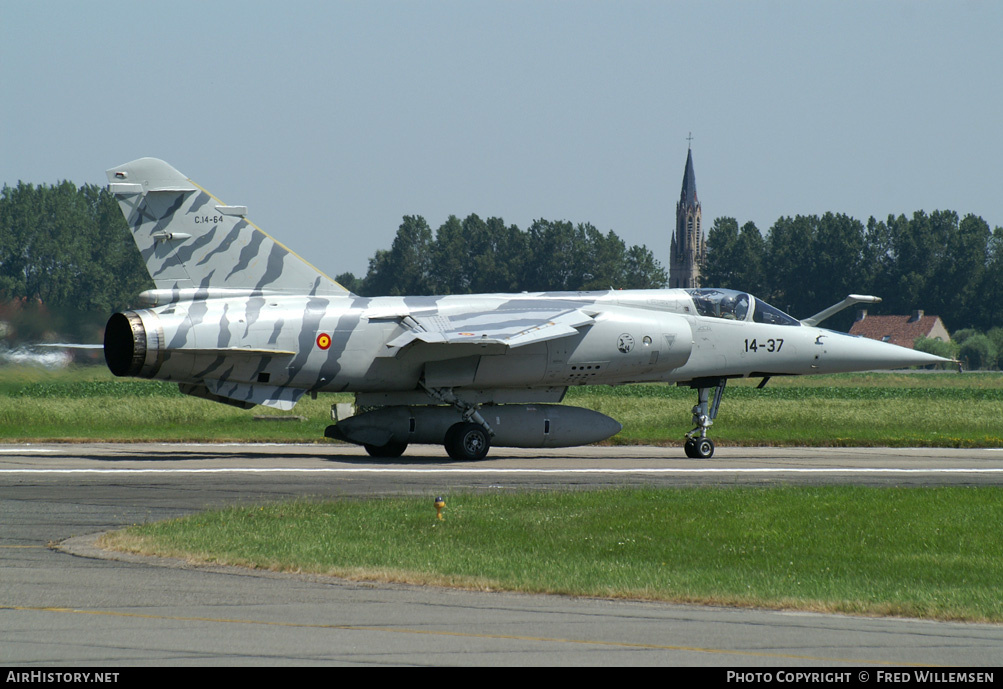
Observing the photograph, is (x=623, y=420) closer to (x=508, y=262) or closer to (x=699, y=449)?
(x=699, y=449)

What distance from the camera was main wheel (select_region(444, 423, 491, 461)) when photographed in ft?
69.5

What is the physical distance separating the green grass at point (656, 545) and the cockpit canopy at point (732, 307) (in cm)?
886

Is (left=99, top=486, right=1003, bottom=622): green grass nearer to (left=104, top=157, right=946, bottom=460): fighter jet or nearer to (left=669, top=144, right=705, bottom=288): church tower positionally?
(left=104, top=157, right=946, bottom=460): fighter jet

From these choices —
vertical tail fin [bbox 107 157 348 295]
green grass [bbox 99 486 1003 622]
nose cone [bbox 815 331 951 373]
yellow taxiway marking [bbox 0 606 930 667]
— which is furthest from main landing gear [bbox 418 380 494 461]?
Result: yellow taxiway marking [bbox 0 606 930 667]

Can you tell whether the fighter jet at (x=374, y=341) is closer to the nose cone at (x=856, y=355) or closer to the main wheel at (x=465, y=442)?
the main wheel at (x=465, y=442)

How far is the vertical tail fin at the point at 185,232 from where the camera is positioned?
20.7m

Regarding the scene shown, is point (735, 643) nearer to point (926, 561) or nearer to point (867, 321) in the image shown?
point (926, 561)

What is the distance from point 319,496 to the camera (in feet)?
50.3

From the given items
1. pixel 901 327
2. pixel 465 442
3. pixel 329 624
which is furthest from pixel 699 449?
pixel 901 327

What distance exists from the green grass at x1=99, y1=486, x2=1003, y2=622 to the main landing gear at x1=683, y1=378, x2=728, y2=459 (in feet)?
23.6

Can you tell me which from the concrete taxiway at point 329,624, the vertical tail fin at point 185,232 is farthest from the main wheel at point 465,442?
the concrete taxiway at point 329,624

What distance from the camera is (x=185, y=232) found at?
2086 cm

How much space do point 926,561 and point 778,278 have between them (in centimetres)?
10894
